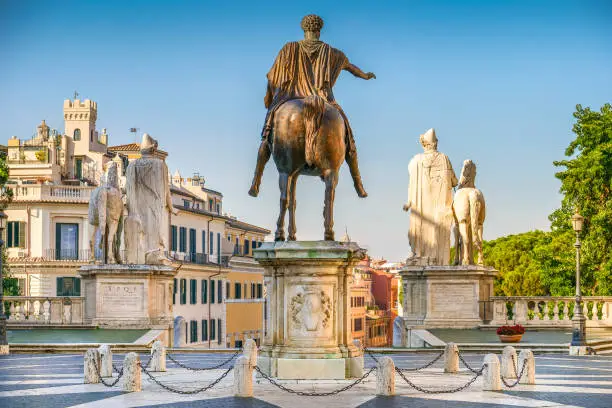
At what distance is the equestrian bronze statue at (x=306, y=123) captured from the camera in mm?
17781

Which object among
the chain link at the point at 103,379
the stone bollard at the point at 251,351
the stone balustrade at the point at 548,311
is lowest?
the chain link at the point at 103,379

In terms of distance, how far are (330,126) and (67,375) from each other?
6.63 m

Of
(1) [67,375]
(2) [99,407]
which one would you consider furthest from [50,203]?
(2) [99,407]

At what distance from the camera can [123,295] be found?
3006 centimetres

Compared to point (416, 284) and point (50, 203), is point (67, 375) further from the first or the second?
point (50, 203)

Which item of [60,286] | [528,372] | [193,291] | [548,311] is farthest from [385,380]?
[193,291]

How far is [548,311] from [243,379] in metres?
18.5

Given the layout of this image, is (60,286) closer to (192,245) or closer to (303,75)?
(192,245)

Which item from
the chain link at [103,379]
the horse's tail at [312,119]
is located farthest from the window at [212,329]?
the horse's tail at [312,119]

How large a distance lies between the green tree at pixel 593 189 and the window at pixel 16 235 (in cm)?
3859

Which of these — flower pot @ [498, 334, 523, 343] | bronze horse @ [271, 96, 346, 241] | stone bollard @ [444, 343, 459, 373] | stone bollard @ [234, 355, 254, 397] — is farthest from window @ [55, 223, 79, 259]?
stone bollard @ [234, 355, 254, 397]

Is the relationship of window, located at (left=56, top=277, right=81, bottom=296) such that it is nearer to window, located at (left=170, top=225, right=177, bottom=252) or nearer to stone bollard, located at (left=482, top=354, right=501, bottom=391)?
window, located at (left=170, top=225, right=177, bottom=252)

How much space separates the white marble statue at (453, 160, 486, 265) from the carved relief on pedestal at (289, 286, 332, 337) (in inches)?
550

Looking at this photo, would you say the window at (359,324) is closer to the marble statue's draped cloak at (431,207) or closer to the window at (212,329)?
the window at (212,329)
